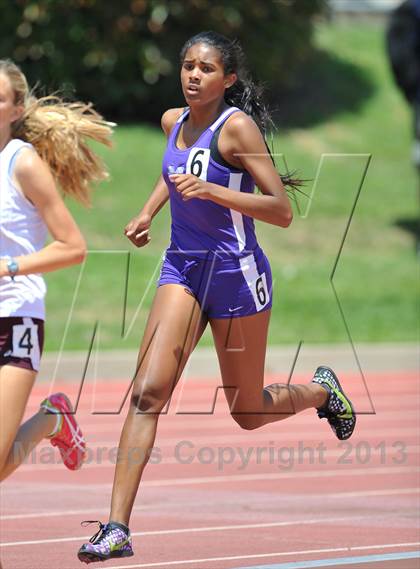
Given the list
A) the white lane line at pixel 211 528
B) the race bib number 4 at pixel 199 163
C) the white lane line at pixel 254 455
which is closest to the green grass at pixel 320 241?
the white lane line at pixel 254 455

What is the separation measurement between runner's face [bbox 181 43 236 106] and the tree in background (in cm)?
1470

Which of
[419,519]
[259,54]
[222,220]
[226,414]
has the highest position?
[259,54]

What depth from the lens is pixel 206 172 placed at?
5539 millimetres

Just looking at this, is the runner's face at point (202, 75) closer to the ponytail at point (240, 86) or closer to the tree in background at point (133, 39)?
the ponytail at point (240, 86)

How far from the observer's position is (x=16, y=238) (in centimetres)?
520

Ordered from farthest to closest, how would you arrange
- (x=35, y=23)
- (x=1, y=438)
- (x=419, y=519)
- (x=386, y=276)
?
(x=35, y=23) < (x=386, y=276) < (x=419, y=519) < (x=1, y=438)

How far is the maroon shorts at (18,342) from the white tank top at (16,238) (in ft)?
0.12

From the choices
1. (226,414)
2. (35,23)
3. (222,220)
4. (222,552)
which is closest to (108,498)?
(222,552)

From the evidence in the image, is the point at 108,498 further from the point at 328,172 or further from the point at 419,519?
the point at 328,172

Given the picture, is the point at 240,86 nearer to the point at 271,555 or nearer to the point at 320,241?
the point at 271,555

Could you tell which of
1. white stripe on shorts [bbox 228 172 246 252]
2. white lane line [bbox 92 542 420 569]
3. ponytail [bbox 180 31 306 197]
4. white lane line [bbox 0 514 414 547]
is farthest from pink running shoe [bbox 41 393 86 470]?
ponytail [bbox 180 31 306 197]

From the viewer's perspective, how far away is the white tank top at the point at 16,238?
17.0ft

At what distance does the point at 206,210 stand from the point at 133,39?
16074 millimetres

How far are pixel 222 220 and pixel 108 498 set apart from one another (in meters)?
2.75
